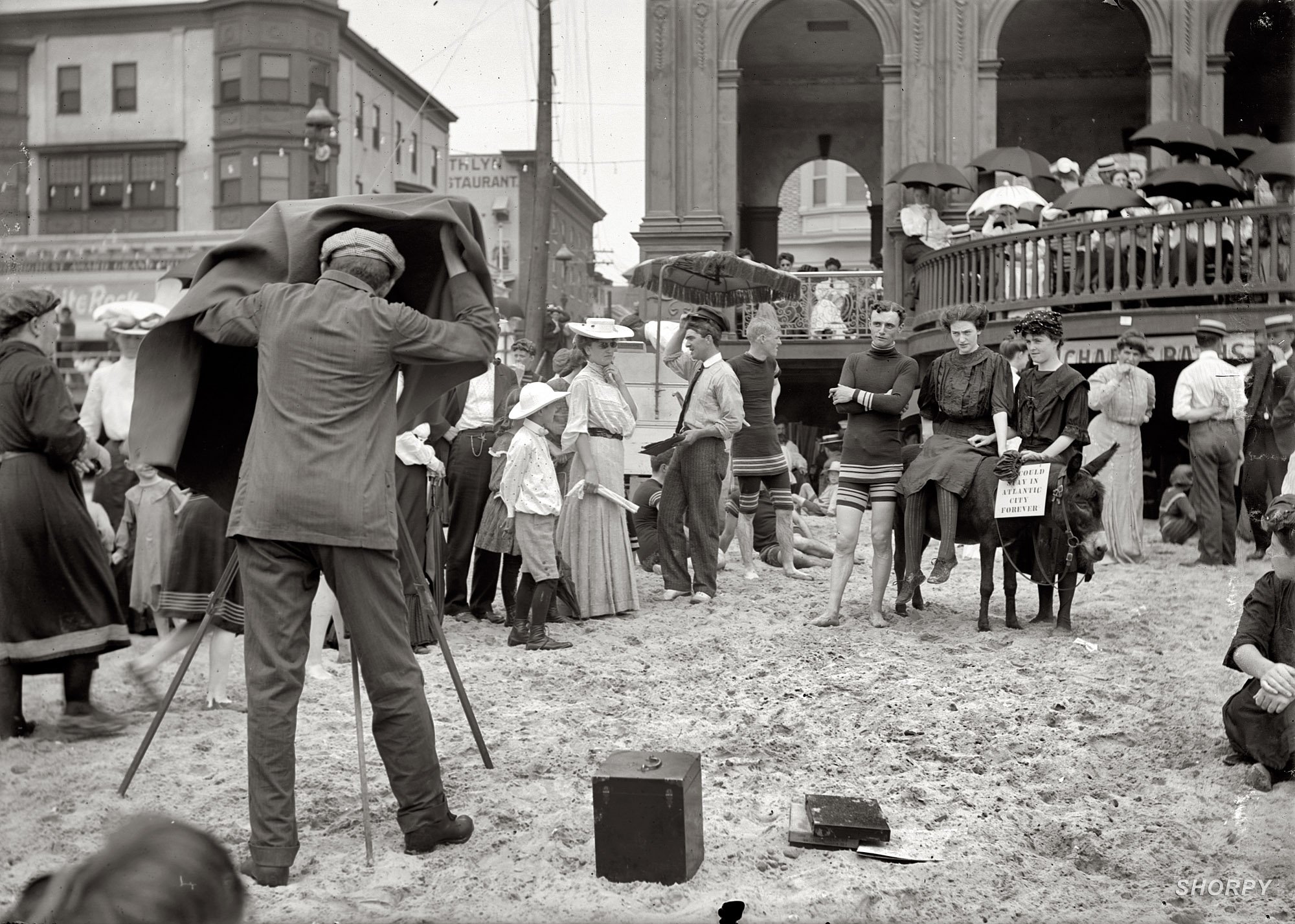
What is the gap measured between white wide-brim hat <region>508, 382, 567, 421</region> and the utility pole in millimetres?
8761

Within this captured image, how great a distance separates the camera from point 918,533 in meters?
8.16

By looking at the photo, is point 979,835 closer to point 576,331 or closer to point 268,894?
point 268,894

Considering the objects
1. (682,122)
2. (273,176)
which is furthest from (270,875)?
(682,122)

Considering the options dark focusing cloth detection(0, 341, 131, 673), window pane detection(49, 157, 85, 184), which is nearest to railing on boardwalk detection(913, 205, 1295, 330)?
window pane detection(49, 157, 85, 184)

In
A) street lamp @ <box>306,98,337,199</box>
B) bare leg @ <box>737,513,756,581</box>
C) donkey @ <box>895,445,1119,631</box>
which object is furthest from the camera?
street lamp @ <box>306,98,337,199</box>

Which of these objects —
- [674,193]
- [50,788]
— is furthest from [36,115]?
[674,193]

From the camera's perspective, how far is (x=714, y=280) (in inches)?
→ 696

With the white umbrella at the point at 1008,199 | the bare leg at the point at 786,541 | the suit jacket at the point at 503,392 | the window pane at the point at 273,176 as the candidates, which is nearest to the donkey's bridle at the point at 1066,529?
the bare leg at the point at 786,541

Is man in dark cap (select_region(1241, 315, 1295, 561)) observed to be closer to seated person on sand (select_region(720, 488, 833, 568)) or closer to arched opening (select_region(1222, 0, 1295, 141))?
seated person on sand (select_region(720, 488, 833, 568))

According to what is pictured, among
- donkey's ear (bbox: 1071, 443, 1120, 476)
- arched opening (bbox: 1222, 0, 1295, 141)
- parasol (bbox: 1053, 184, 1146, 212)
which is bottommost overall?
donkey's ear (bbox: 1071, 443, 1120, 476)

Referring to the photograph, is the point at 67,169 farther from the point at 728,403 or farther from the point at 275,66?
the point at 275,66

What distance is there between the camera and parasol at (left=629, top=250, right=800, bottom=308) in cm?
1692

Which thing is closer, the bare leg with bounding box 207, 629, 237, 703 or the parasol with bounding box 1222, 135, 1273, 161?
the bare leg with bounding box 207, 629, 237, 703

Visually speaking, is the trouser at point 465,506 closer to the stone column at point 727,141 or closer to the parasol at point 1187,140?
the parasol at point 1187,140
